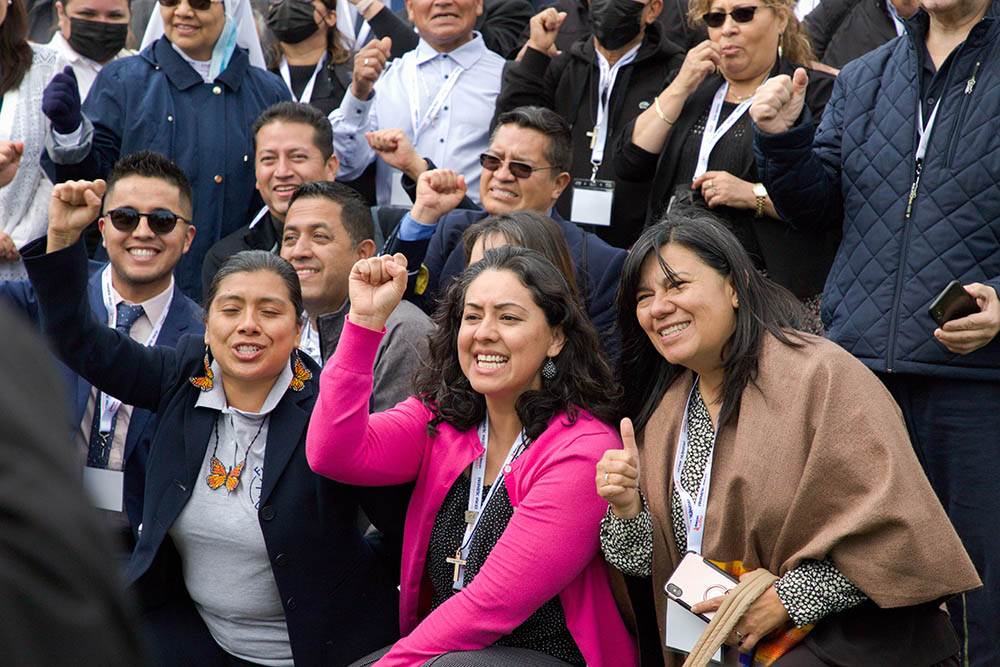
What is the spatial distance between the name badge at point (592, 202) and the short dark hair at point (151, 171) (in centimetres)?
160

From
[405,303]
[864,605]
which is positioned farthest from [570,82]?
[864,605]

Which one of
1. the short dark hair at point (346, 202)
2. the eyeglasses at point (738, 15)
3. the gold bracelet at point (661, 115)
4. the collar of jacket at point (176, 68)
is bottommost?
the short dark hair at point (346, 202)

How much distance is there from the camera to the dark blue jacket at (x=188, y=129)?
5.06 metres

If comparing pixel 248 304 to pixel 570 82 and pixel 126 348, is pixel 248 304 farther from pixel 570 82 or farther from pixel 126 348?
pixel 570 82

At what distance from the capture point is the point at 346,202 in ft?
14.7

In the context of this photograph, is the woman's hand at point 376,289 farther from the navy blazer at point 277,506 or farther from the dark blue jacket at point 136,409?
the dark blue jacket at point 136,409

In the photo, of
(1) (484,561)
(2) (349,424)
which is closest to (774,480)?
(1) (484,561)

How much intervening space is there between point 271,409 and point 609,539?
3.68 ft

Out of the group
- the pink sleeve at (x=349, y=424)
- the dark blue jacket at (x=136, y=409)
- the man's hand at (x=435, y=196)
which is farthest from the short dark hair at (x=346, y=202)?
the pink sleeve at (x=349, y=424)

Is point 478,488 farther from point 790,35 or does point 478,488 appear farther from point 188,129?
point 188,129

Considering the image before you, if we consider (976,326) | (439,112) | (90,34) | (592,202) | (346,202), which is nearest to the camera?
(976,326)

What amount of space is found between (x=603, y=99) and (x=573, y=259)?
114cm

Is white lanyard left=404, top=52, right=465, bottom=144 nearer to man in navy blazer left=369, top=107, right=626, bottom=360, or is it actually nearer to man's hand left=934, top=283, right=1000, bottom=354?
man in navy blazer left=369, top=107, right=626, bottom=360

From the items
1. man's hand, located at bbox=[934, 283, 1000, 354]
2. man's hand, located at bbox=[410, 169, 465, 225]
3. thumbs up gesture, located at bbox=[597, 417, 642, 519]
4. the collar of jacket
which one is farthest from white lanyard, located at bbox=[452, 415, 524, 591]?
the collar of jacket
